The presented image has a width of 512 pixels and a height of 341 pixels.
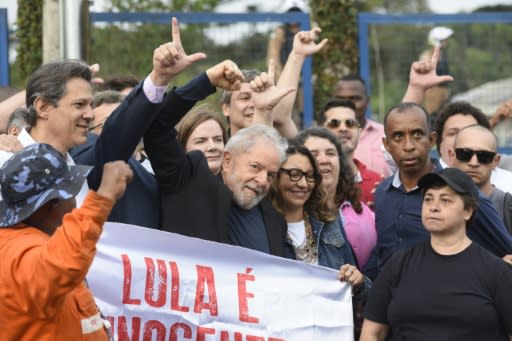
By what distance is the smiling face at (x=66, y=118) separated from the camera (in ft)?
18.6

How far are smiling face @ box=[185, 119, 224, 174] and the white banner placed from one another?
2.92 feet

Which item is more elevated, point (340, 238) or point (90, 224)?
point (90, 224)

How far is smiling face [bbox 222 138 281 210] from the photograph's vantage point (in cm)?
655

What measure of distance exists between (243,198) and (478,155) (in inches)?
72.9

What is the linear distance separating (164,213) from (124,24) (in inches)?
199

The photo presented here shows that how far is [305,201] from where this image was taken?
7102 millimetres

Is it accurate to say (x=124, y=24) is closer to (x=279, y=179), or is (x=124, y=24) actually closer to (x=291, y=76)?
(x=291, y=76)

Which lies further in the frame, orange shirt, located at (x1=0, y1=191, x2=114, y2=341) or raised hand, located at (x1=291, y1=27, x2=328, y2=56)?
raised hand, located at (x1=291, y1=27, x2=328, y2=56)

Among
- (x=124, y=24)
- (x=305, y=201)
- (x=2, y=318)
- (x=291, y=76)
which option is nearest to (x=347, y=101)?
(x=291, y=76)

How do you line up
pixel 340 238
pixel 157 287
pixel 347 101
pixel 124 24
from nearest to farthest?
pixel 157 287, pixel 340 238, pixel 347 101, pixel 124 24

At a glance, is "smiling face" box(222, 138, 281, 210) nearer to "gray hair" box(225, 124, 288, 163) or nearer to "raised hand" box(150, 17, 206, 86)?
"gray hair" box(225, 124, 288, 163)

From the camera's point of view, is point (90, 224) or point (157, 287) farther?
point (157, 287)

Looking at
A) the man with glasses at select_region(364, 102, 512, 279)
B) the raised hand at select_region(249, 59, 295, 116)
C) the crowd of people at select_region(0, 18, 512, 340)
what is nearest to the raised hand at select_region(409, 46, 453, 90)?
the crowd of people at select_region(0, 18, 512, 340)

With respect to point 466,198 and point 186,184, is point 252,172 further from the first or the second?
point 466,198
